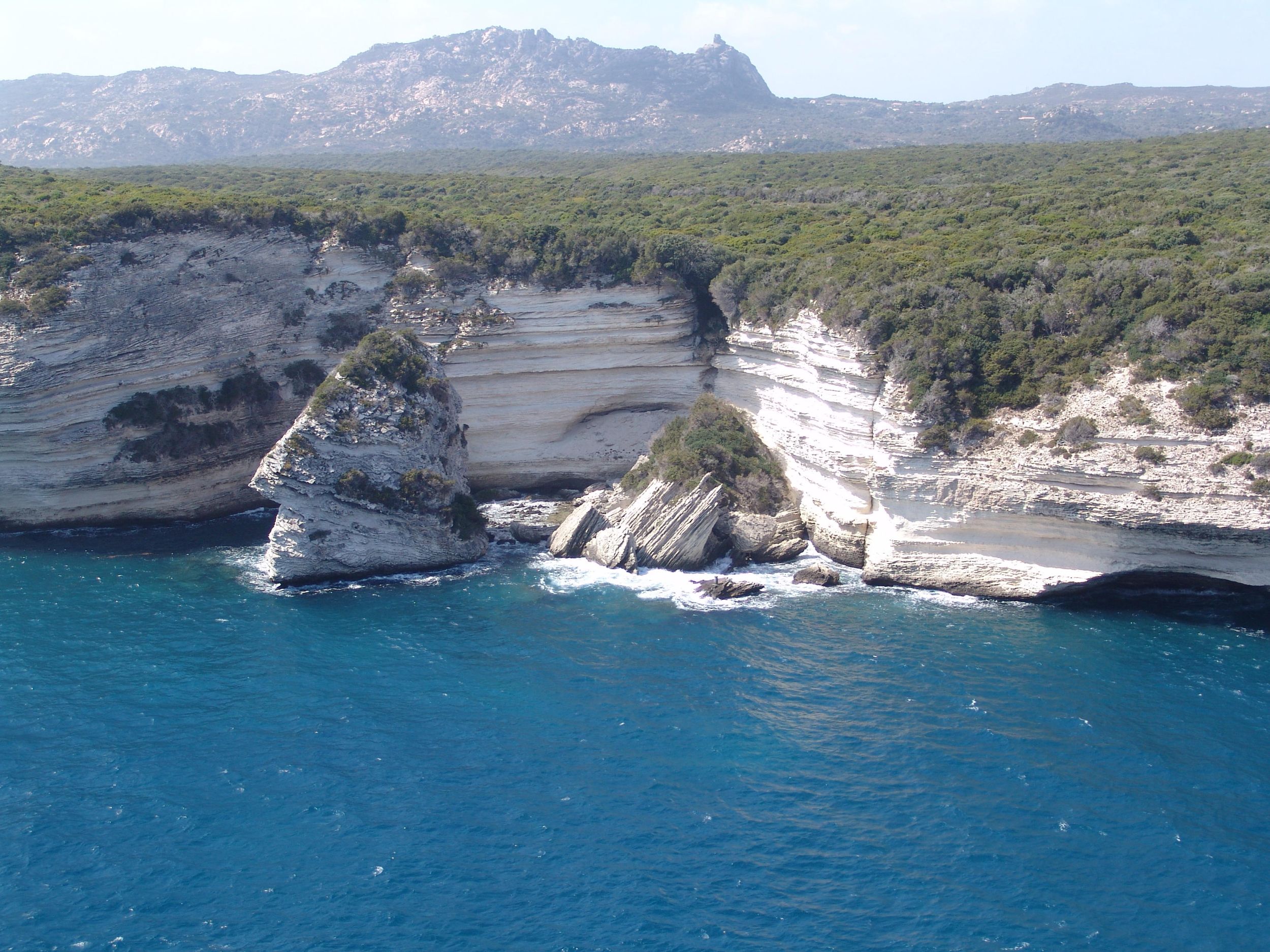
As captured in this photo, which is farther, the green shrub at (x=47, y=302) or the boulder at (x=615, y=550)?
the green shrub at (x=47, y=302)

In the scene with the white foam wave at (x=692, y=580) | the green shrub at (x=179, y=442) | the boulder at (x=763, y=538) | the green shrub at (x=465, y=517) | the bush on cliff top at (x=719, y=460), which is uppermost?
the green shrub at (x=179, y=442)

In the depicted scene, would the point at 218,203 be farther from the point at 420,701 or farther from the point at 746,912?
the point at 746,912

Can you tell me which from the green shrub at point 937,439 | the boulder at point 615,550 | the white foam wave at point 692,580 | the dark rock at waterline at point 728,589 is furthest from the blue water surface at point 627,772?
the green shrub at point 937,439

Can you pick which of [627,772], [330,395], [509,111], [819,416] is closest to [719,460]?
[819,416]

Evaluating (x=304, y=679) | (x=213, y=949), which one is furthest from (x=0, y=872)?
(x=304, y=679)

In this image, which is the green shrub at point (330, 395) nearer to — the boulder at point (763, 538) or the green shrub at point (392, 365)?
the green shrub at point (392, 365)
